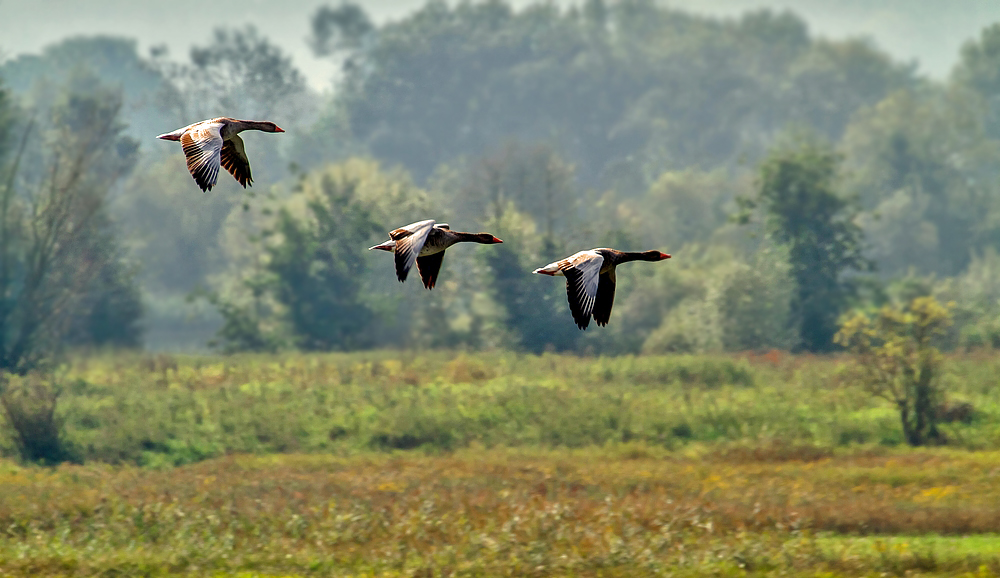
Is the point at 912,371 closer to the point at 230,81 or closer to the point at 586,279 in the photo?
the point at 586,279

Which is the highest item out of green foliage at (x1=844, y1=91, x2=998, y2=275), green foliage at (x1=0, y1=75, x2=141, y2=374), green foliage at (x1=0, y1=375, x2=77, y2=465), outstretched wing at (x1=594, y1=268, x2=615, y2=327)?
green foliage at (x1=844, y1=91, x2=998, y2=275)

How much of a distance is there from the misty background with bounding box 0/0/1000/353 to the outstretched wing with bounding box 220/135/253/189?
2826cm

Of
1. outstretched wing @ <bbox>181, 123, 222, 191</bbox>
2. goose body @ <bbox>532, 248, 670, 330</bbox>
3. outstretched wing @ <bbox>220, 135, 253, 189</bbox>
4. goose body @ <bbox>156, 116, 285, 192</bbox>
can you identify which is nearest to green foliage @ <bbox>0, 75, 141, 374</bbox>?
outstretched wing @ <bbox>220, 135, 253, 189</bbox>

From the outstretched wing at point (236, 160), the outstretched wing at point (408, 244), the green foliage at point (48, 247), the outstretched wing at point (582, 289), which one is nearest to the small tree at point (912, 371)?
the green foliage at point (48, 247)

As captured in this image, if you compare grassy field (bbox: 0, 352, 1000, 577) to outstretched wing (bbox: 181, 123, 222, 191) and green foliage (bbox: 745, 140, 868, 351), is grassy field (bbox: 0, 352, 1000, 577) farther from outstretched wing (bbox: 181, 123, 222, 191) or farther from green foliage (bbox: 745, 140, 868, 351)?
outstretched wing (bbox: 181, 123, 222, 191)

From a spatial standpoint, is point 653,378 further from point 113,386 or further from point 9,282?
point 9,282

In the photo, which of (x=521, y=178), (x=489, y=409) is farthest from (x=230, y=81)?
(x=489, y=409)

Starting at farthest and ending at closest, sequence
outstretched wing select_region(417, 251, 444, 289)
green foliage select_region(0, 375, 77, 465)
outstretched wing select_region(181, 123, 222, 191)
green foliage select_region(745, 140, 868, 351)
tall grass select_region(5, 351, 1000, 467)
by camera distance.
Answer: green foliage select_region(745, 140, 868, 351), tall grass select_region(5, 351, 1000, 467), green foliage select_region(0, 375, 77, 465), outstretched wing select_region(417, 251, 444, 289), outstretched wing select_region(181, 123, 222, 191)

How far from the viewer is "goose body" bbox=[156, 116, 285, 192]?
614 centimetres

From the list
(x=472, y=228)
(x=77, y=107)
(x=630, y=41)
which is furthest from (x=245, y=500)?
(x=630, y=41)

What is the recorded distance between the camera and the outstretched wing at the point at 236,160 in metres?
6.79

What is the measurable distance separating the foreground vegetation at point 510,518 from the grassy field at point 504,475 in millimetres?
46

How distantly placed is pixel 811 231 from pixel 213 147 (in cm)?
3863

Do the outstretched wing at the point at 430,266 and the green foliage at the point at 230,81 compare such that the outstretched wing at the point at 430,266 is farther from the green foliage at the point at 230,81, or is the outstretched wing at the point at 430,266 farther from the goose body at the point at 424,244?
the green foliage at the point at 230,81
